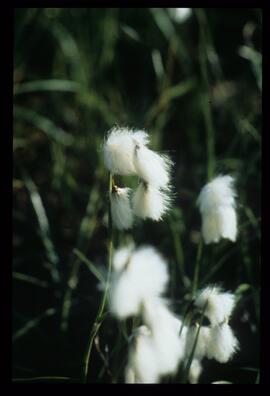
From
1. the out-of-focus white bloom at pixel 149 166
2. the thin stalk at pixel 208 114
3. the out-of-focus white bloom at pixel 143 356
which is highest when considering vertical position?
the thin stalk at pixel 208 114

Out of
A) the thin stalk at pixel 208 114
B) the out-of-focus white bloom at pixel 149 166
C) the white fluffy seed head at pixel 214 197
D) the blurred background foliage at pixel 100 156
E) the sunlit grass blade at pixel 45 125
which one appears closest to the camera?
the out-of-focus white bloom at pixel 149 166

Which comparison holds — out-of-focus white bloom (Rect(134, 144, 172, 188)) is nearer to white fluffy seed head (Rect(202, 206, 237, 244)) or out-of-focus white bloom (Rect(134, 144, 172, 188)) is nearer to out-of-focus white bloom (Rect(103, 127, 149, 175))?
out-of-focus white bloom (Rect(103, 127, 149, 175))

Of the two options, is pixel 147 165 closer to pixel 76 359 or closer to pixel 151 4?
pixel 76 359

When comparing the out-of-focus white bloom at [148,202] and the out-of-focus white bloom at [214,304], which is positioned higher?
the out-of-focus white bloom at [148,202]

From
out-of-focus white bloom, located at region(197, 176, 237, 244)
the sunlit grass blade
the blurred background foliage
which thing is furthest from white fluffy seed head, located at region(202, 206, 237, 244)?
the sunlit grass blade

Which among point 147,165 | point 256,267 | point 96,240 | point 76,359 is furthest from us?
point 96,240

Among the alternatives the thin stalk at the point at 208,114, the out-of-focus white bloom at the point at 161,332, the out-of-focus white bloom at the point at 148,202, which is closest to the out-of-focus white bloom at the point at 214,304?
the out-of-focus white bloom at the point at 161,332

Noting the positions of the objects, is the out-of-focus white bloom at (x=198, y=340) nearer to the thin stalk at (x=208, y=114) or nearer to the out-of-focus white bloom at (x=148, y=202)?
the out-of-focus white bloom at (x=148, y=202)

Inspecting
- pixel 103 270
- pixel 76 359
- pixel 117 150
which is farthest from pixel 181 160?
pixel 117 150
